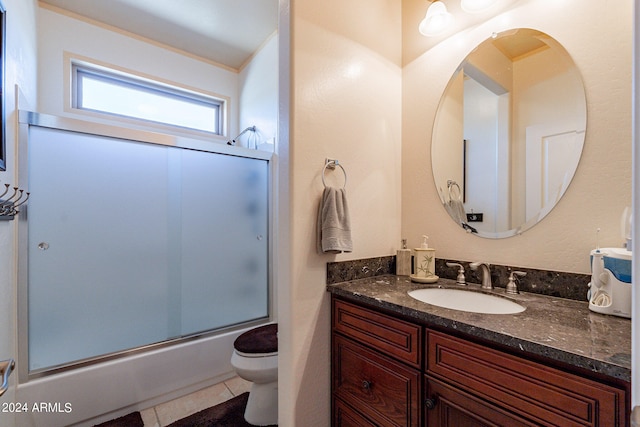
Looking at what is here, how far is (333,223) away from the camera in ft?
3.76

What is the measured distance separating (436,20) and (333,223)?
3.72ft

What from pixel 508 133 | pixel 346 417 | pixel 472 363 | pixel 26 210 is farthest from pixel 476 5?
pixel 26 210

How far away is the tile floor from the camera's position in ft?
5.27

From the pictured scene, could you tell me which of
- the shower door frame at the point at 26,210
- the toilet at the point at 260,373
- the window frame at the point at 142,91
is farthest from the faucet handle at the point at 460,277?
the window frame at the point at 142,91

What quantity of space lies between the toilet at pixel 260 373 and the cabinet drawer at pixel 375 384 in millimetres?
438

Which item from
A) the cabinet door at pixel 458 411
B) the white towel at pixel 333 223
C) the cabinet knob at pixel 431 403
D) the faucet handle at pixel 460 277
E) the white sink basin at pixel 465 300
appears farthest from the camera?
the faucet handle at pixel 460 277

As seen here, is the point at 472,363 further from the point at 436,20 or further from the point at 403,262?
the point at 436,20

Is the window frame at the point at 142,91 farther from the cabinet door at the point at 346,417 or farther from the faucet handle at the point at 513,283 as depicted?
the faucet handle at the point at 513,283

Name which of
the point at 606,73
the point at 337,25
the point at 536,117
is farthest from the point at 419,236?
the point at 337,25

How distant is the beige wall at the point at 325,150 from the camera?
115cm

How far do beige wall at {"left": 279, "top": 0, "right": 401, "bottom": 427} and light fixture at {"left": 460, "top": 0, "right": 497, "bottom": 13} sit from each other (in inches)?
15.2

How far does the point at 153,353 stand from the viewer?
5.87 ft

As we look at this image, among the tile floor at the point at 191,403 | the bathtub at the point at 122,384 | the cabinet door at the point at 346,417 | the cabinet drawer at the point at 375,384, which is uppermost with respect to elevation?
the cabinet drawer at the point at 375,384

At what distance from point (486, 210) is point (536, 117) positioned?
42cm
